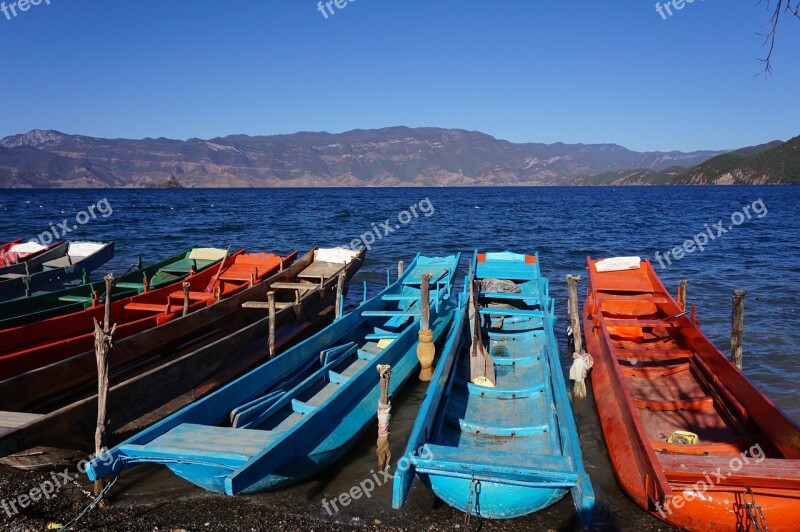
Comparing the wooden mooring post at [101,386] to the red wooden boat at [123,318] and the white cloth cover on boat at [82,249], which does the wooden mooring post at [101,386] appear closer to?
the red wooden boat at [123,318]

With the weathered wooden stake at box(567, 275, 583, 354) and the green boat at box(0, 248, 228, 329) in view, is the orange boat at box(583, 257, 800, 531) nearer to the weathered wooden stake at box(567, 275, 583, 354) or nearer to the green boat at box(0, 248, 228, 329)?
the weathered wooden stake at box(567, 275, 583, 354)

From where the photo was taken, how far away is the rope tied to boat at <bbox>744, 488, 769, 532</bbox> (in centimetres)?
579

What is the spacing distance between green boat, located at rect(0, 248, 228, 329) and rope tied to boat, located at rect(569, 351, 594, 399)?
11287 mm

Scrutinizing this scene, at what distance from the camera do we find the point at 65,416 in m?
7.29

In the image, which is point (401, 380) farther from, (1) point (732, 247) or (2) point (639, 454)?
(1) point (732, 247)

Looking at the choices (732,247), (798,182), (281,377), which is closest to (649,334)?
(281,377)

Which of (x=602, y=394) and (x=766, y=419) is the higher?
(x=766, y=419)

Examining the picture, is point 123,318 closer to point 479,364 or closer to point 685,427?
point 479,364

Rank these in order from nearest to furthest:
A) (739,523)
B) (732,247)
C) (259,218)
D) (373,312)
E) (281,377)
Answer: (739,523) → (281,377) → (373,312) → (732,247) → (259,218)

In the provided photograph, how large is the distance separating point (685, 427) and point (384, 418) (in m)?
5.07

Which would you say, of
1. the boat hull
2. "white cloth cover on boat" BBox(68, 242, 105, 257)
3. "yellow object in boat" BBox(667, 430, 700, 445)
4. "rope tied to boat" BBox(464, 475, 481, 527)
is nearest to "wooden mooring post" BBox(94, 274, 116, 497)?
the boat hull

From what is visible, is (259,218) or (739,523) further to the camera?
(259,218)

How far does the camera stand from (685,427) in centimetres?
848

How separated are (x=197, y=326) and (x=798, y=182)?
7653 inches
